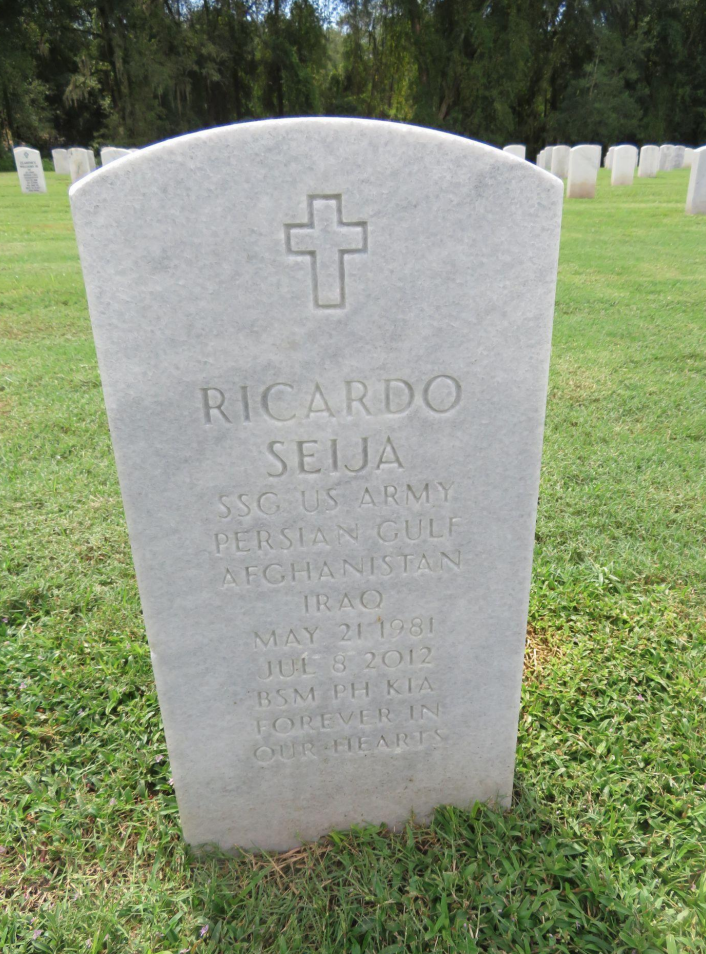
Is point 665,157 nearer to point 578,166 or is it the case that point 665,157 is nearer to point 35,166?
point 578,166

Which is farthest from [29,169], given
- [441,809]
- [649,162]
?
[441,809]

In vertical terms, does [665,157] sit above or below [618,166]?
below

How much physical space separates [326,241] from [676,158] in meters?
28.6

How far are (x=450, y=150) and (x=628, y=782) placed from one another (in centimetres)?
184

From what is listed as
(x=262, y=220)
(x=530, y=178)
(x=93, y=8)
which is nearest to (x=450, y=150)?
(x=530, y=178)

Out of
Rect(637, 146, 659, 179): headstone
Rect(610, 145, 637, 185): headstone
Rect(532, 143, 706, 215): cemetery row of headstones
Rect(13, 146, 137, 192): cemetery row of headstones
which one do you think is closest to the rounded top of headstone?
Rect(532, 143, 706, 215): cemetery row of headstones

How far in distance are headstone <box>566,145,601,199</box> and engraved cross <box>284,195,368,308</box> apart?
48.2 ft

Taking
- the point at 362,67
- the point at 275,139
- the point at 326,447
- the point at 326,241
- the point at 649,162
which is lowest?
the point at 649,162

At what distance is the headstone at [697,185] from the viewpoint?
11.1m

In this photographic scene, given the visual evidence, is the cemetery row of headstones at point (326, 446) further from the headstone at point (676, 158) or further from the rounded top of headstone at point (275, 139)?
the headstone at point (676, 158)

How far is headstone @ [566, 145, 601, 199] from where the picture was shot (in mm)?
14036

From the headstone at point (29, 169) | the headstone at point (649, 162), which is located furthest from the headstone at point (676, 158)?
the headstone at point (29, 169)

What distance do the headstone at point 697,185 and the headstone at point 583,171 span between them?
117 inches

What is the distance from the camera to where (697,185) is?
1150 centimetres
